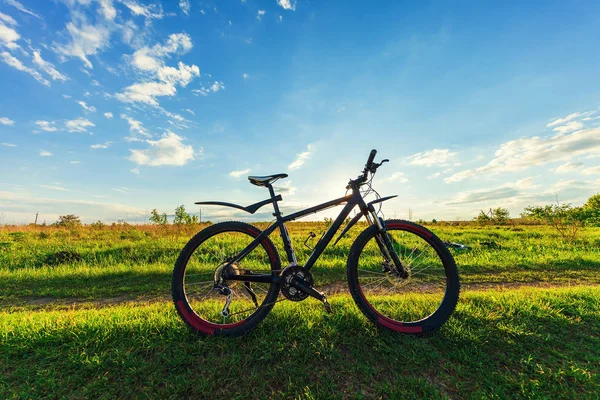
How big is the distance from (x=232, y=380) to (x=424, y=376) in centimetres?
172

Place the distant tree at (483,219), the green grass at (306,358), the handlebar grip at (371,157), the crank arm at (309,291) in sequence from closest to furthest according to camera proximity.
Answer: the green grass at (306,358)
the crank arm at (309,291)
the handlebar grip at (371,157)
the distant tree at (483,219)

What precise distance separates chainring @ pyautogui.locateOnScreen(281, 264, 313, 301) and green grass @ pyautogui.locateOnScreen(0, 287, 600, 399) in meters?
0.25

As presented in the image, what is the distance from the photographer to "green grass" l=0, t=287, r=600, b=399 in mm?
2342

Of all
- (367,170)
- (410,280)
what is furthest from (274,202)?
(410,280)

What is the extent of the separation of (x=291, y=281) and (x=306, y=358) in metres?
0.87

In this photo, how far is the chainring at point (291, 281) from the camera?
10.7 feet

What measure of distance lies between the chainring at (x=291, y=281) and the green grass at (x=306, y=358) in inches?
9.7

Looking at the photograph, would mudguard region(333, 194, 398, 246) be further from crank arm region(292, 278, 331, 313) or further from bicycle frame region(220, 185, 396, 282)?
crank arm region(292, 278, 331, 313)

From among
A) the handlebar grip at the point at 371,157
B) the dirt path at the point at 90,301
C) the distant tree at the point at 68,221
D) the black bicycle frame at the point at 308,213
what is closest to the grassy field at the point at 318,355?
the black bicycle frame at the point at 308,213

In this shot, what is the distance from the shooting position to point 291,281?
10.7ft

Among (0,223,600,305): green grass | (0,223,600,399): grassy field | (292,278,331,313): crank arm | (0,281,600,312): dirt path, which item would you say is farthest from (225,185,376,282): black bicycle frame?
(0,223,600,305): green grass

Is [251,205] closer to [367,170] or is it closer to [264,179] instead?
[264,179]

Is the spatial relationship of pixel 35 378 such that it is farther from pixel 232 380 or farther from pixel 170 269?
pixel 170 269

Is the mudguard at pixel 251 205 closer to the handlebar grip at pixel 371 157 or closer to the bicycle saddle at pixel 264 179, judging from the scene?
the bicycle saddle at pixel 264 179
